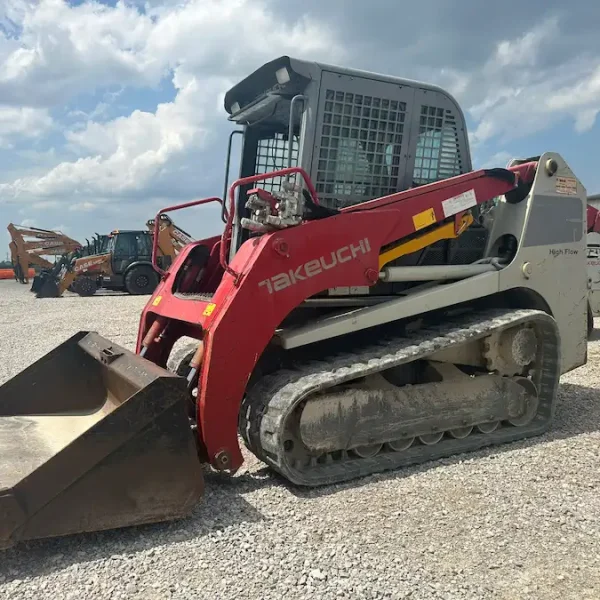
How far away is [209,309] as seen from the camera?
406 centimetres

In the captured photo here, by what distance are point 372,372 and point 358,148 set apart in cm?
180

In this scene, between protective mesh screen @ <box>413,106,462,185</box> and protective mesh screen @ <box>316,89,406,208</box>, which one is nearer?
protective mesh screen @ <box>316,89,406,208</box>

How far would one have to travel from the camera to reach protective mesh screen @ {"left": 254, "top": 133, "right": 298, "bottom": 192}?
5.52 m

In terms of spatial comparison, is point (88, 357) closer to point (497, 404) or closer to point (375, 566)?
point (375, 566)

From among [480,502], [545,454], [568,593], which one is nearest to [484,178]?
[545,454]

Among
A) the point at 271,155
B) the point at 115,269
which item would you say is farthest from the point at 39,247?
the point at 271,155

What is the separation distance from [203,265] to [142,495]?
2.54m

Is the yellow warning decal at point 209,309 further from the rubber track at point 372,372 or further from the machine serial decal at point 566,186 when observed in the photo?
the machine serial decal at point 566,186

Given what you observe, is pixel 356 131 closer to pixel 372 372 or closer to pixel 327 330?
pixel 327 330

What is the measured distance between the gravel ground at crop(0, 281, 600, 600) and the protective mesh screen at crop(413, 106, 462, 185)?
2275 mm

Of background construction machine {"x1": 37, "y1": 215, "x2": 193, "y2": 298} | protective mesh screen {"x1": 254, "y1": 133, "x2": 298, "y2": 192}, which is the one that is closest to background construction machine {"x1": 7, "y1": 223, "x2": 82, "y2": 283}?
background construction machine {"x1": 37, "y1": 215, "x2": 193, "y2": 298}

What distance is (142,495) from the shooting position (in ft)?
10.7

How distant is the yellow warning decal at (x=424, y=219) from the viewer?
4.65 m

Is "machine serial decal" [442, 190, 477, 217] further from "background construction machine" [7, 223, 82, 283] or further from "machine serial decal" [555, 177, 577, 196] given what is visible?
"background construction machine" [7, 223, 82, 283]
